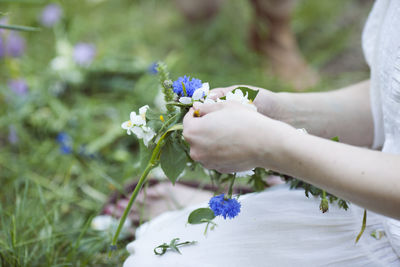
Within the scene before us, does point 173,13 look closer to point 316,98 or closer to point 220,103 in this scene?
point 316,98

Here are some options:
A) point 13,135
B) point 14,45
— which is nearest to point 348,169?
point 13,135

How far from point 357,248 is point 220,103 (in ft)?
1.28

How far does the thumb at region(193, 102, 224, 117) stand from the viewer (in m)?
0.61

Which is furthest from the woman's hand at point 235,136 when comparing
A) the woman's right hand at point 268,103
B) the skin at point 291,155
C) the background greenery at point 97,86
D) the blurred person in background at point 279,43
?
the blurred person in background at point 279,43

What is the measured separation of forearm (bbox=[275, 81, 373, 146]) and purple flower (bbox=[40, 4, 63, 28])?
164 cm

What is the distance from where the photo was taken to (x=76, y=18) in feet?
7.14

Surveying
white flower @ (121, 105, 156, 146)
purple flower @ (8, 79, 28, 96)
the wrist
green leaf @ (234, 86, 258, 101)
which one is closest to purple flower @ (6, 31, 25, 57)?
purple flower @ (8, 79, 28, 96)

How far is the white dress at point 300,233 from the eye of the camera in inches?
28.0

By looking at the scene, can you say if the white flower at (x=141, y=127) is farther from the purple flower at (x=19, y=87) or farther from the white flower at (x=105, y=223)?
the purple flower at (x=19, y=87)

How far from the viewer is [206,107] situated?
2.04ft

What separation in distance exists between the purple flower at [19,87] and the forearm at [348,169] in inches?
55.7

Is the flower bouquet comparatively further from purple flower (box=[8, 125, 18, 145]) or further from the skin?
purple flower (box=[8, 125, 18, 145])

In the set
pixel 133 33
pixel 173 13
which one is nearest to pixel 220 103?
pixel 133 33

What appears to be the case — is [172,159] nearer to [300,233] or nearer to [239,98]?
[239,98]
